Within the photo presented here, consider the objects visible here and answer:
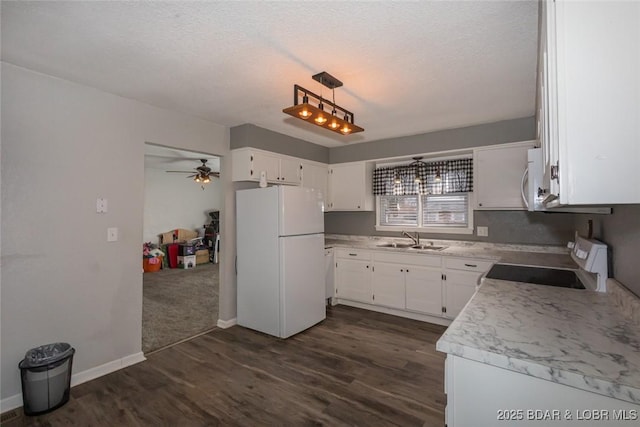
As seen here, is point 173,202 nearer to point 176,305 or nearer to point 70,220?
point 176,305

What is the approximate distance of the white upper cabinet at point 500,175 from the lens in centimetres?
318

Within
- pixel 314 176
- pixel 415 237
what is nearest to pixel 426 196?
pixel 415 237

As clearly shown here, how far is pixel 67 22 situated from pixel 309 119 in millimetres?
1421

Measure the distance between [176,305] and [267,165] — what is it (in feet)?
7.70

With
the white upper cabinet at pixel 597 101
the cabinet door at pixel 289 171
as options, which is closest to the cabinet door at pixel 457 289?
the cabinet door at pixel 289 171

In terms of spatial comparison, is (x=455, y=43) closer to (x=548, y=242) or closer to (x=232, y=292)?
(x=548, y=242)

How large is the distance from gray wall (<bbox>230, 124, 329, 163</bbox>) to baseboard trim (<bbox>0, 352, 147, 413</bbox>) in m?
2.30

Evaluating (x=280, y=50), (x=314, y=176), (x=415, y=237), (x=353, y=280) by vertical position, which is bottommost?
(x=353, y=280)

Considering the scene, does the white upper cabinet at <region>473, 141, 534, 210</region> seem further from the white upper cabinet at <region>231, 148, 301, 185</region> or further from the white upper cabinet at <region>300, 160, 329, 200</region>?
the white upper cabinet at <region>231, 148, 301, 185</region>

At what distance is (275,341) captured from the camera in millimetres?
2982

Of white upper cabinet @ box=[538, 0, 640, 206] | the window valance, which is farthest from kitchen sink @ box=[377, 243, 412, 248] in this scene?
white upper cabinet @ box=[538, 0, 640, 206]

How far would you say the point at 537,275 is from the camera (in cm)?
214

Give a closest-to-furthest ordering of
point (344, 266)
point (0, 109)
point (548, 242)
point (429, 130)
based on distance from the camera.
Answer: point (0, 109)
point (548, 242)
point (429, 130)
point (344, 266)

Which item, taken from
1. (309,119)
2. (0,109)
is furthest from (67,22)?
(309,119)
